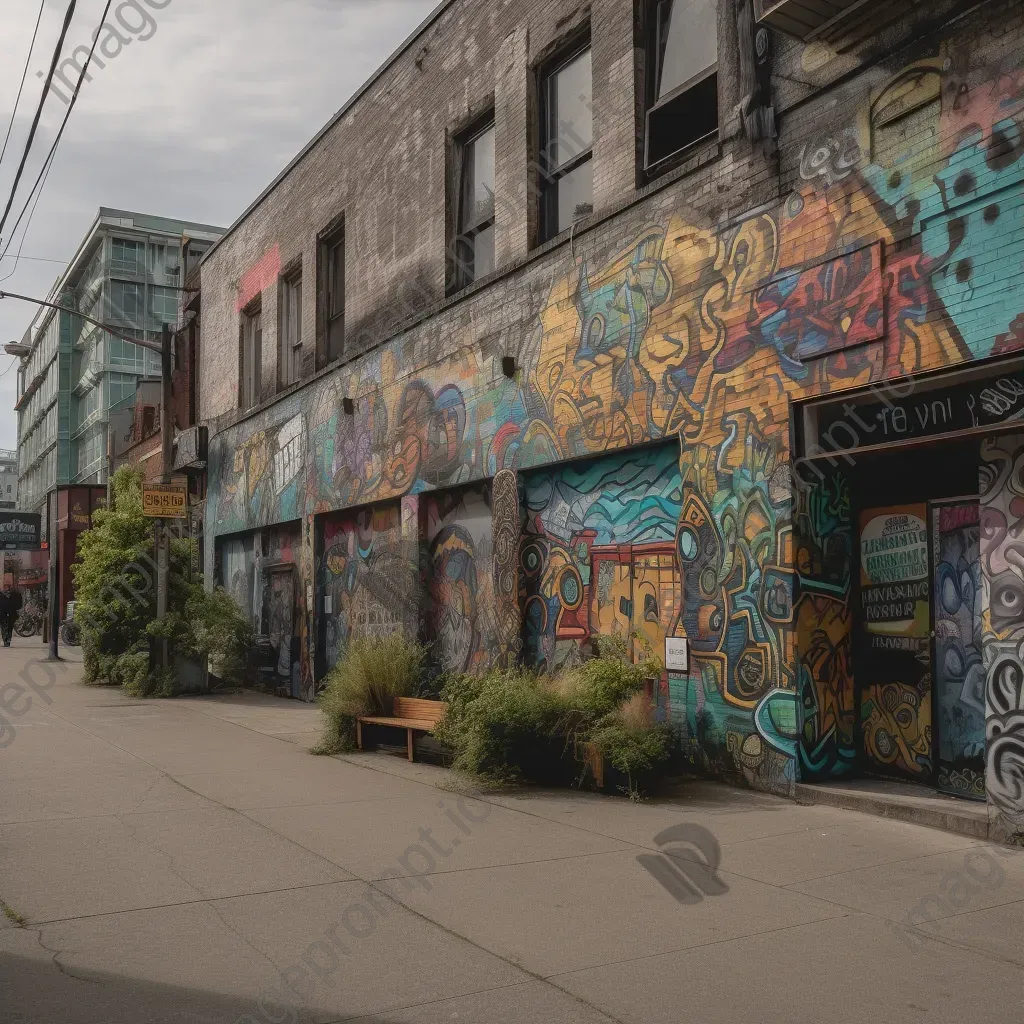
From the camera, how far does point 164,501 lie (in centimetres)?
1692

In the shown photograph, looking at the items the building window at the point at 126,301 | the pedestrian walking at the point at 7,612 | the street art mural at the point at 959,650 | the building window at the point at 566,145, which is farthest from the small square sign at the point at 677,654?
the building window at the point at 126,301

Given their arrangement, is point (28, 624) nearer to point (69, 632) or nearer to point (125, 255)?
point (69, 632)

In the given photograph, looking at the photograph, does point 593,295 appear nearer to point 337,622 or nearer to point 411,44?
point 411,44

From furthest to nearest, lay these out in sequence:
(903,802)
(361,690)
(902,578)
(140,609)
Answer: (140,609), (361,690), (902,578), (903,802)

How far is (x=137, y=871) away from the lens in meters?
6.24

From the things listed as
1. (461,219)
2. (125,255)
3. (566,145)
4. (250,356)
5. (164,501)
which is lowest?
(164,501)

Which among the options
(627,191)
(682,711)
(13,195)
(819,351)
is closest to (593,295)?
(627,191)

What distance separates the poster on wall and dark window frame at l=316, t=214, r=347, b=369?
34.6 feet

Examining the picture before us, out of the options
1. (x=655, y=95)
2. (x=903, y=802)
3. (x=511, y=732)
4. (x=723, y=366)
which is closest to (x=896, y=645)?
(x=903, y=802)

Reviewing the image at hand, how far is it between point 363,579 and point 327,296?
15.8 ft

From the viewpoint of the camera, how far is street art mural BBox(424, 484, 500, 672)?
12.5 metres

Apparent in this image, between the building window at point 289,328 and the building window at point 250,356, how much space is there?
1.62 metres

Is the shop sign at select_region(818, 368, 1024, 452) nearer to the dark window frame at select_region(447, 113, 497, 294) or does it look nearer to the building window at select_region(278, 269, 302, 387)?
the dark window frame at select_region(447, 113, 497, 294)

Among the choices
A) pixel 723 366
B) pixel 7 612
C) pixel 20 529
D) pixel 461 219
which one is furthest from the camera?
pixel 20 529
